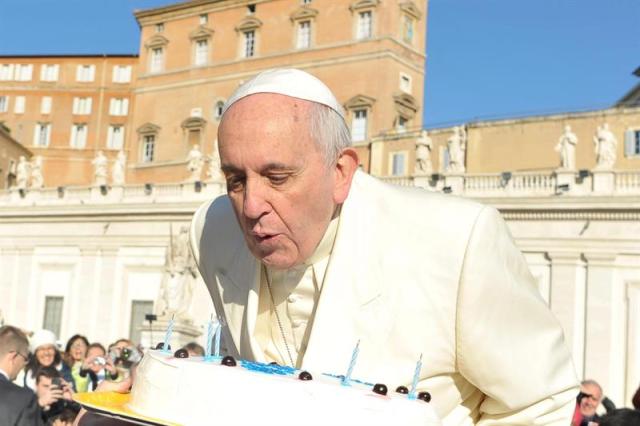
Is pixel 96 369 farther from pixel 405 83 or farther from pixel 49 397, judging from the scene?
pixel 405 83

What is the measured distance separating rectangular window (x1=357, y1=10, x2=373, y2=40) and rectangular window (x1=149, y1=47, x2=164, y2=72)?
493 inches

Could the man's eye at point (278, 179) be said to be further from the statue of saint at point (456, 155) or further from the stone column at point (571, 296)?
the statue of saint at point (456, 155)

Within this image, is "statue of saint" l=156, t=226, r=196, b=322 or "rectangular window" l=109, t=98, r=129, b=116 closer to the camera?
"statue of saint" l=156, t=226, r=196, b=322

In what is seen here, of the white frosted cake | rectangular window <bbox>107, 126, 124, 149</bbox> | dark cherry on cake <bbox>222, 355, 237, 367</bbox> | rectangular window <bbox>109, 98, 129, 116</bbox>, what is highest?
rectangular window <bbox>109, 98, 129, 116</bbox>

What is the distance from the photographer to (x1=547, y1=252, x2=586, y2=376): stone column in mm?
28531

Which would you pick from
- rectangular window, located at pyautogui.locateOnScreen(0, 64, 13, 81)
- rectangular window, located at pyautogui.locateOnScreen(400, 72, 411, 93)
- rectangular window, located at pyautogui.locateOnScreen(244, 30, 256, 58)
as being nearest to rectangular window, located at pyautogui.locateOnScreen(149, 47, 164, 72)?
rectangular window, located at pyautogui.locateOnScreen(244, 30, 256, 58)

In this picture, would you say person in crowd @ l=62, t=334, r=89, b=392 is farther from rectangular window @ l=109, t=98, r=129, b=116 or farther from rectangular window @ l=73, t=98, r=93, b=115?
rectangular window @ l=73, t=98, r=93, b=115

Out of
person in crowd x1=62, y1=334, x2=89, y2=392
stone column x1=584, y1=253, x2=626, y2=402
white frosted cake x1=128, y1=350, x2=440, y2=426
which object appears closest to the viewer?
white frosted cake x1=128, y1=350, x2=440, y2=426

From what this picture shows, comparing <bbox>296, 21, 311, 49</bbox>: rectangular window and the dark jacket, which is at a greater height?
<bbox>296, 21, 311, 49</bbox>: rectangular window

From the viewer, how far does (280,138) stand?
1952 millimetres

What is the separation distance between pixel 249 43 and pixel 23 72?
76.0ft

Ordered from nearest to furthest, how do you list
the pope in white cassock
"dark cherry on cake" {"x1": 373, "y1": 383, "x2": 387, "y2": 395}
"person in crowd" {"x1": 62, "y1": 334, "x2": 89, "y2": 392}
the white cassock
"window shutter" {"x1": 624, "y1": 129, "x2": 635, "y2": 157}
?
"dark cherry on cake" {"x1": 373, "y1": 383, "x2": 387, "y2": 395}
the pope in white cassock
the white cassock
"person in crowd" {"x1": 62, "y1": 334, "x2": 89, "y2": 392}
"window shutter" {"x1": 624, "y1": 129, "x2": 635, "y2": 157}

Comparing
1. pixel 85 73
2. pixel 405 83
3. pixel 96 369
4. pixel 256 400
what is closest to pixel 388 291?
pixel 256 400

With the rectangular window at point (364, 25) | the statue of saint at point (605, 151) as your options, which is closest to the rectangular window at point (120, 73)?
the rectangular window at point (364, 25)
